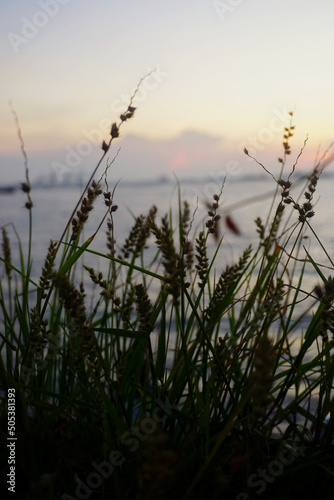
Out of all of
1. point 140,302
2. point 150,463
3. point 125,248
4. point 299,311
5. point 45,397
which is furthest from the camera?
point 299,311

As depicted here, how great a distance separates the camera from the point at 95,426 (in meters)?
1.60

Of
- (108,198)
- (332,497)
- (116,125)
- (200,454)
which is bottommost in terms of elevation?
(332,497)

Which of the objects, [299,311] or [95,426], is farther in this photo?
[299,311]

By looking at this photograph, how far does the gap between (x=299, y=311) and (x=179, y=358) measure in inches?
63.8

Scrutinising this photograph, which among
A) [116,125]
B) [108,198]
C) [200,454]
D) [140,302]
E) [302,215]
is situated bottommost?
[200,454]

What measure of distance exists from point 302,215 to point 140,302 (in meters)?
0.51

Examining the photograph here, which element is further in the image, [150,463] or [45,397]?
[45,397]

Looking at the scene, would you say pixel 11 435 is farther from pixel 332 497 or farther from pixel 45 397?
pixel 332 497

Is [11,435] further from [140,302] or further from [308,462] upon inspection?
[308,462]

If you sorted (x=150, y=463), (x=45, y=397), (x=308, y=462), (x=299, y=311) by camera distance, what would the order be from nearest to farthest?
(x=150, y=463)
(x=308, y=462)
(x=45, y=397)
(x=299, y=311)

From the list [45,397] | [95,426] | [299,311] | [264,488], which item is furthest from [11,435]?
[299,311]

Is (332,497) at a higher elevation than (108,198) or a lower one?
lower

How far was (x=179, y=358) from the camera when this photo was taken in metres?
1.65

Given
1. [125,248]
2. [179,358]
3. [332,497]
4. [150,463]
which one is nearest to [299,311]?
[125,248]
